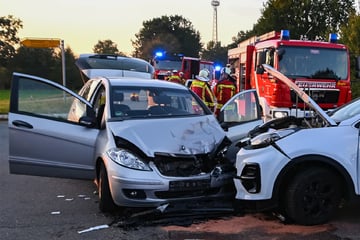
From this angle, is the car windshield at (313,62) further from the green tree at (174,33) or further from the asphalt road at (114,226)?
the green tree at (174,33)

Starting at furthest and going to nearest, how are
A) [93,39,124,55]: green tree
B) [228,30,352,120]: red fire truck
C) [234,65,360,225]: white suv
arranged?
[93,39,124,55]: green tree
[228,30,352,120]: red fire truck
[234,65,360,225]: white suv

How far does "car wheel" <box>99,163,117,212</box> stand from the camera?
16.8ft

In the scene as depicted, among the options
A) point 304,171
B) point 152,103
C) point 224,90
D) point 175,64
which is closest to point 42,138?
point 152,103

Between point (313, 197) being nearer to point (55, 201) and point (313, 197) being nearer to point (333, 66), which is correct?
point (55, 201)

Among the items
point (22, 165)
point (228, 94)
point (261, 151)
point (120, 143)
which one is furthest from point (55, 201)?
point (228, 94)

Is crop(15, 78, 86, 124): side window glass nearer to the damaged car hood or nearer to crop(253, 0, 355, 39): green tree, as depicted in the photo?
the damaged car hood

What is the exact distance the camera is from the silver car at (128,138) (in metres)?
4.91

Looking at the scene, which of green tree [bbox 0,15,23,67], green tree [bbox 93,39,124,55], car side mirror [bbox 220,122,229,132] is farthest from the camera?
green tree [bbox 93,39,124,55]

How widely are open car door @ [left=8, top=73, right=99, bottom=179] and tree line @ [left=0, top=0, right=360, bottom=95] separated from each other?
11106 millimetres

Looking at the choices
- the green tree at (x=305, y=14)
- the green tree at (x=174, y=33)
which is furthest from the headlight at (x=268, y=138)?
the green tree at (x=174, y=33)

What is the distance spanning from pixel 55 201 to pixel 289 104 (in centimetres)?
651

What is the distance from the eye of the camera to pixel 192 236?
445cm

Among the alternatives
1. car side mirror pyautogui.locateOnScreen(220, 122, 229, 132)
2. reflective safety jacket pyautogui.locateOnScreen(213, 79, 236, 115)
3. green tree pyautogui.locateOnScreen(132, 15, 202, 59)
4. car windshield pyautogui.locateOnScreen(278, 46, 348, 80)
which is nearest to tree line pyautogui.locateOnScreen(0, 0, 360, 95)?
green tree pyautogui.locateOnScreen(132, 15, 202, 59)

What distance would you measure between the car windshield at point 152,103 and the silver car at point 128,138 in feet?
0.04
